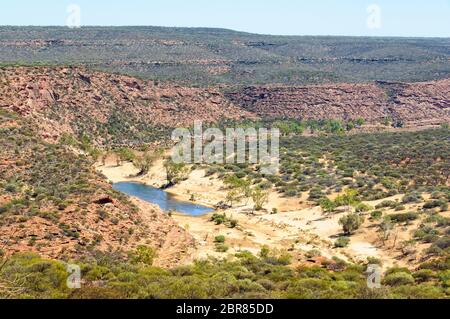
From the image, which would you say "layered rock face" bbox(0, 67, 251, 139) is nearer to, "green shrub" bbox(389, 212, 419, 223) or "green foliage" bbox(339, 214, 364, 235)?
"green foliage" bbox(339, 214, 364, 235)

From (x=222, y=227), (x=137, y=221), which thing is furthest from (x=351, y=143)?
(x=137, y=221)

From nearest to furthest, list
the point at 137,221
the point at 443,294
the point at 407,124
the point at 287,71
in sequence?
the point at 443,294, the point at 137,221, the point at 407,124, the point at 287,71

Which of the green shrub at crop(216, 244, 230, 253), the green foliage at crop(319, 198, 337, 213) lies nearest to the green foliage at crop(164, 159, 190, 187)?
the green foliage at crop(319, 198, 337, 213)

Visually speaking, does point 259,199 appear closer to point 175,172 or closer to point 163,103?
point 175,172

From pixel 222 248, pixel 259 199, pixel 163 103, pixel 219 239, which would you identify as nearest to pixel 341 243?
pixel 219 239

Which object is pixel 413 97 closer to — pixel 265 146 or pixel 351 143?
pixel 351 143
